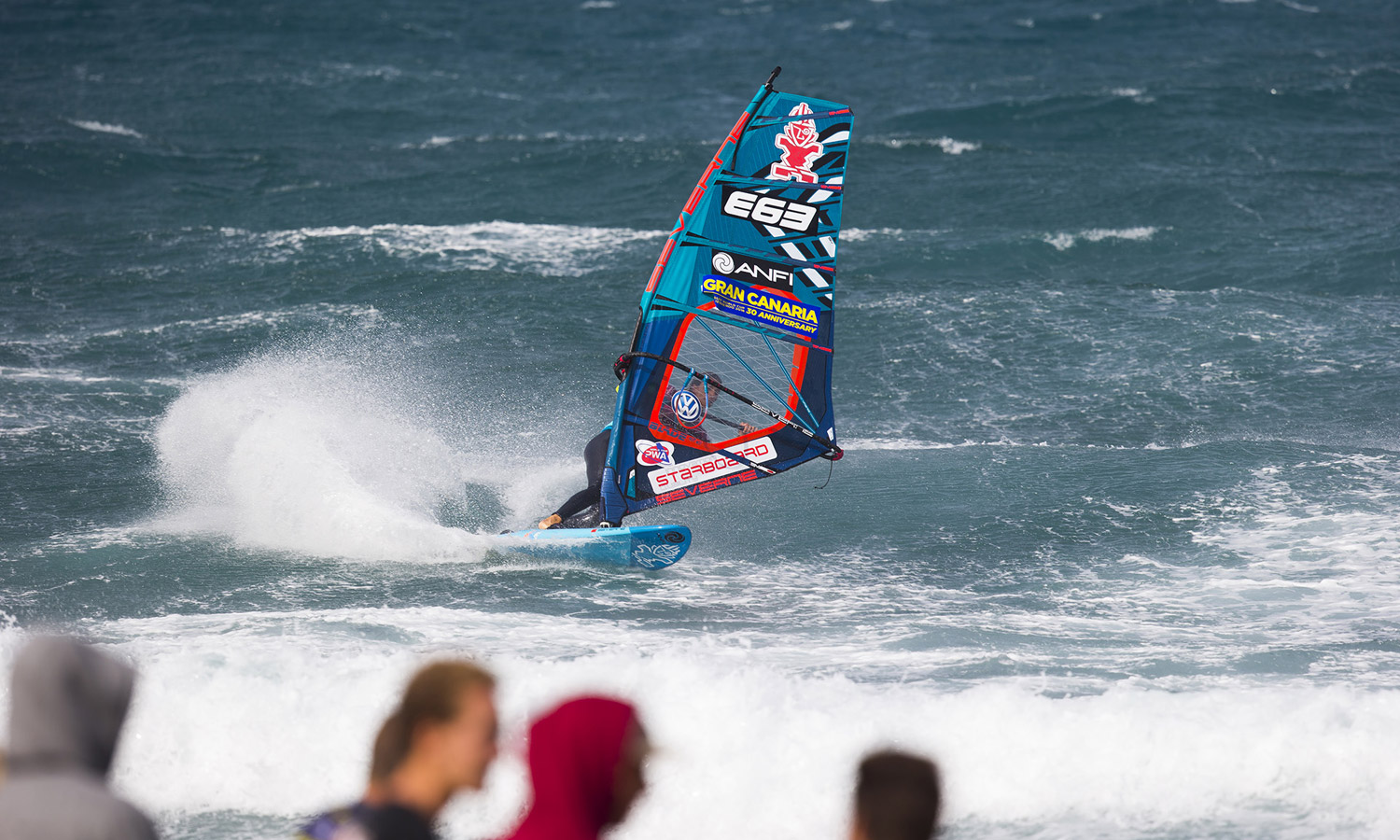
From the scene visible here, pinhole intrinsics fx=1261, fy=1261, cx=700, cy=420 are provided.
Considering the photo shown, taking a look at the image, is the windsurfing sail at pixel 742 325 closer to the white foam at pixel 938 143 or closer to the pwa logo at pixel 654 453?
the pwa logo at pixel 654 453

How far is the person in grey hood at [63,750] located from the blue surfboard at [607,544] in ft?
25.3

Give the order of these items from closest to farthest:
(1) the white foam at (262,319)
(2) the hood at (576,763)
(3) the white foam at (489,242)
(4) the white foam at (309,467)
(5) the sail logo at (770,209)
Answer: (2) the hood at (576,763) < (5) the sail logo at (770,209) < (4) the white foam at (309,467) < (1) the white foam at (262,319) < (3) the white foam at (489,242)

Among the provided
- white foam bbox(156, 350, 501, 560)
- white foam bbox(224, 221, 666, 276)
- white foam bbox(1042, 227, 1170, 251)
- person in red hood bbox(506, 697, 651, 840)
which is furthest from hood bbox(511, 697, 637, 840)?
white foam bbox(1042, 227, 1170, 251)

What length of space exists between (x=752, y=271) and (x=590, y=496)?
244 cm

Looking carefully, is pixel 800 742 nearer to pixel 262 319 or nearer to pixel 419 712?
pixel 419 712

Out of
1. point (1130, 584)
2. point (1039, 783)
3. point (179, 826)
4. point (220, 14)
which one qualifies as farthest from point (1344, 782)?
point (220, 14)

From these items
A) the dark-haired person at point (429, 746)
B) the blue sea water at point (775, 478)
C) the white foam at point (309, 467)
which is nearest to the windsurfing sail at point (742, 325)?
the blue sea water at point (775, 478)

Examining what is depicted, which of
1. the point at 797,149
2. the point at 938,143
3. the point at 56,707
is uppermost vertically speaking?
the point at 797,149

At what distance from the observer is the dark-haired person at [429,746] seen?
2.51 m

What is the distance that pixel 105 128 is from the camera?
29.4m

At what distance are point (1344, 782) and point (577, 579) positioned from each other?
5.65m

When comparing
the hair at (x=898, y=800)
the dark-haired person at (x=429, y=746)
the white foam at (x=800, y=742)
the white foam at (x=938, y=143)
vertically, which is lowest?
the white foam at (x=800, y=742)

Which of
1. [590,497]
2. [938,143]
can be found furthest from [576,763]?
[938,143]

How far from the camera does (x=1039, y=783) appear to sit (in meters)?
7.07
